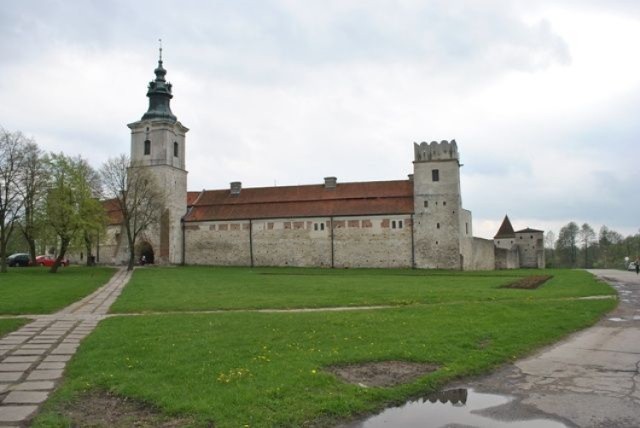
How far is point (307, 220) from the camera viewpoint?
166 feet

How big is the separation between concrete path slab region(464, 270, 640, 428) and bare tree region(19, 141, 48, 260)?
3567 centimetres

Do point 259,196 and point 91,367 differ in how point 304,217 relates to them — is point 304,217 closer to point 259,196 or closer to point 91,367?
point 259,196

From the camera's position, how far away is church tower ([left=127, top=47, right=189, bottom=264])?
5216cm

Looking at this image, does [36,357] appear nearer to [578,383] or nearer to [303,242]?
[578,383]

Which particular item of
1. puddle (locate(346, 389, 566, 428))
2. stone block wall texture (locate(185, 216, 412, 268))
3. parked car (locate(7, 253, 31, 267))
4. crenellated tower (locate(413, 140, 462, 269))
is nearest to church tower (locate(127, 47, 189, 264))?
stone block wall texture (locate(185, 216, 412, 268))

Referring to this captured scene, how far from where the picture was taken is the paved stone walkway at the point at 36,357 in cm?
648

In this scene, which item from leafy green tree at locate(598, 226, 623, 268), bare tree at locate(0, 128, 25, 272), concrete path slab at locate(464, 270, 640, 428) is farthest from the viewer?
leafy green tree at locate(598, 226, 623, 268)

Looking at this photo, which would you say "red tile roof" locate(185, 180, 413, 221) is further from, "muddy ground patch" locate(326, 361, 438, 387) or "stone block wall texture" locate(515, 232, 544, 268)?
"muddy ground patch" locate(326, 361, 438, 387)

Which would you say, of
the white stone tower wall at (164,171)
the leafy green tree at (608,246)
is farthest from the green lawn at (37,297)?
the leafy green tree at (608,246)

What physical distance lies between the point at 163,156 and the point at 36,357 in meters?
45.1

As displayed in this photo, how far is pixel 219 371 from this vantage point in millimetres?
7914

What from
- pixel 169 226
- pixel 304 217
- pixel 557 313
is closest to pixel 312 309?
pixel 557 313

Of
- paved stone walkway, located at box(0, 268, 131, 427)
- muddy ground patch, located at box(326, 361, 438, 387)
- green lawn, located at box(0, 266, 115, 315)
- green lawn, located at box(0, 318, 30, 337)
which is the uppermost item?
green lawn, located at box(0, 266, 115, 315)

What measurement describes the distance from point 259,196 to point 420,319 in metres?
43.3
